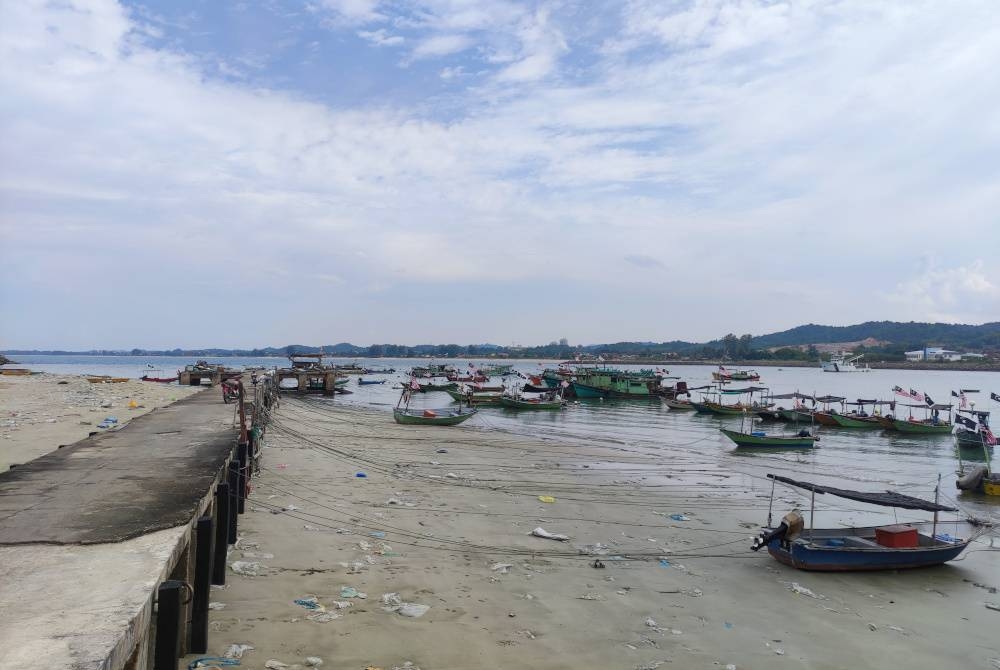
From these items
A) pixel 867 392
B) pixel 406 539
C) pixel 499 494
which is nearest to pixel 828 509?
pixel 499 494

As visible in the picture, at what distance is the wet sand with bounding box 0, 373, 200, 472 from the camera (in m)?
20.7

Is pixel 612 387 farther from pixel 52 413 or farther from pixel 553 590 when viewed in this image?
pixel 553 590

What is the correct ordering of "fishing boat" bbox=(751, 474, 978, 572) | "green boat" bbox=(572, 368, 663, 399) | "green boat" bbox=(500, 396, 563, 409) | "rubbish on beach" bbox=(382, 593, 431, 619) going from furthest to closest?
"green boat" bbox=(572, 368, 663, 399)
"green boat" bbox=(500, 396, 563, 409)
"fishing boat" bbox=(751, 474, 978, 572)
"rubbish on beach" bbox=(382, 593, 431, 619)

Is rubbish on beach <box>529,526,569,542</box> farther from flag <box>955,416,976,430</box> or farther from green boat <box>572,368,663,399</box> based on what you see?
green boat <box>572,368,663,399</box>

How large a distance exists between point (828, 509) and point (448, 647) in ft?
53.4

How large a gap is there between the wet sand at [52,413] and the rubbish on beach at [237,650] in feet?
41.2

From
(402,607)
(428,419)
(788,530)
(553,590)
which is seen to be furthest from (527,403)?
(402,607)

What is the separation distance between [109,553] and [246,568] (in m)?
4.48

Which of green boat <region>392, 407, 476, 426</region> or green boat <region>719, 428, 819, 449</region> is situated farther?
green boat <region>392, 407, 476, 426</region>

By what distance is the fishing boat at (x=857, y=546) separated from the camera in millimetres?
13320

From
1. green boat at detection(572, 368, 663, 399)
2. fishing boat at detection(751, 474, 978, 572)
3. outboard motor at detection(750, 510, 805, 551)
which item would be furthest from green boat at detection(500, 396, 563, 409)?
outboard motor at detection(750, 510, 805, 551)

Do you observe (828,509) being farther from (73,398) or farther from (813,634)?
(73,398)

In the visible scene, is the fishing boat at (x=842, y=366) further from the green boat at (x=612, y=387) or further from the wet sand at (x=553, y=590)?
the wet sand at (x=553, y=590)

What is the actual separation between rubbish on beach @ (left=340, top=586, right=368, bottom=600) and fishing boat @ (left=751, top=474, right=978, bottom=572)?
881cm
